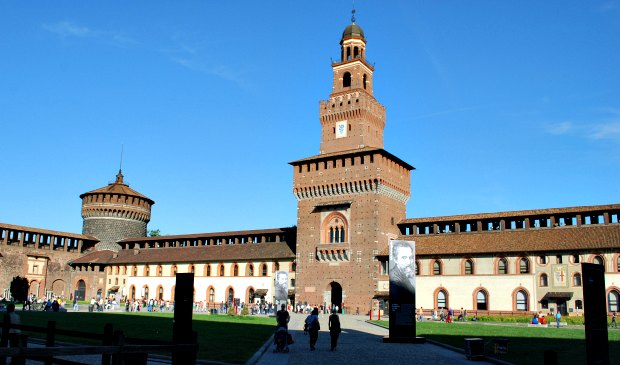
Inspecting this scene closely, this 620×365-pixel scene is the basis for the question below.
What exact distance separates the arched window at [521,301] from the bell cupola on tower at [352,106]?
21162 mm

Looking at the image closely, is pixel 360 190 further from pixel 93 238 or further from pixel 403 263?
pixel 93 238

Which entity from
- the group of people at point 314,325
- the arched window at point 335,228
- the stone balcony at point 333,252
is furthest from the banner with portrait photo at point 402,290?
the arched window at point 335,228

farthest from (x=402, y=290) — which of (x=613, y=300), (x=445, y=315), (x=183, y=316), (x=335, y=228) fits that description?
(x=335, y=228)

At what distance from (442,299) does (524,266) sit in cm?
774

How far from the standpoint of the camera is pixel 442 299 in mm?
53406

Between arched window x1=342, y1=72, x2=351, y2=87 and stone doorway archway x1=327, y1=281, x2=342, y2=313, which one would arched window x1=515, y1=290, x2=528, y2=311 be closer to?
stone doorway archway x1=327, y1=281, x2=342, y2=313

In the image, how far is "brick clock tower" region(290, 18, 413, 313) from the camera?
5644 cm

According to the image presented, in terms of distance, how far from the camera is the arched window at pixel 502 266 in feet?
166

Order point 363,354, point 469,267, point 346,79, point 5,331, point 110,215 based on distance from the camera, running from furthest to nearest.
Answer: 1. point 110,215
2. point 346,79
3. point 469,267
4. point 363,354
5. point 5,331

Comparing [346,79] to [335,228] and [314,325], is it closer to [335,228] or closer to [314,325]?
[335,228]

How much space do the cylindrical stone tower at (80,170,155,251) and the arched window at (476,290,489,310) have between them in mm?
53556

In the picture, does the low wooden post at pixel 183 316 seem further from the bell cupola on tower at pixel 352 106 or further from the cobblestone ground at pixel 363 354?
the bell cupola on tower at pixel 352 106

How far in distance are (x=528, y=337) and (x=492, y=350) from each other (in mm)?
7299

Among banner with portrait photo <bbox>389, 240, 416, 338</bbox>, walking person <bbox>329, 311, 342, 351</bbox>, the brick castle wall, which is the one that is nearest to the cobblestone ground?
walking person <bbox>329, 311, 342, 351</bbox>
